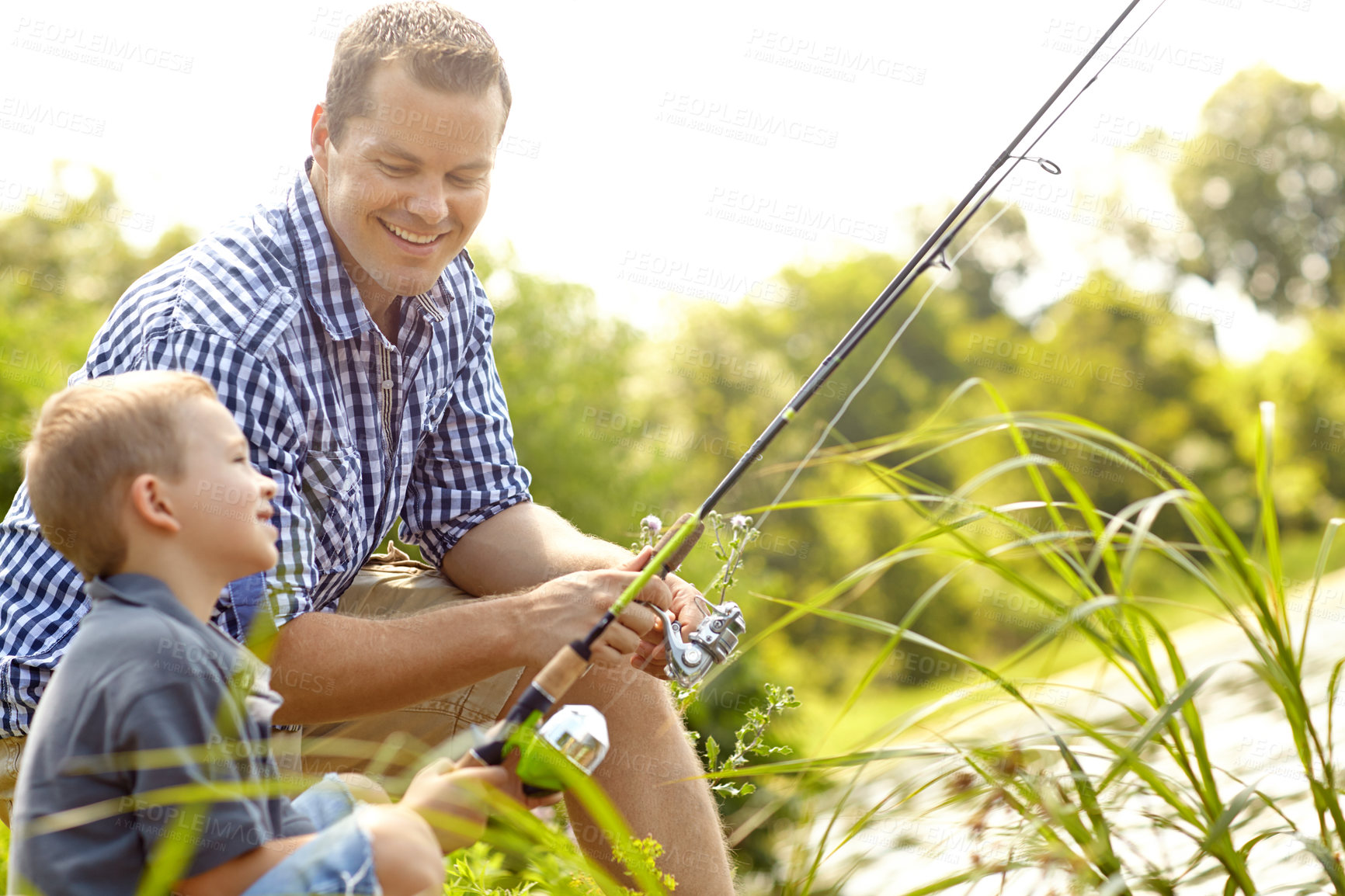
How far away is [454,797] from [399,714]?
3.34 ft

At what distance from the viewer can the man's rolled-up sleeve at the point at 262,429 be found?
5.57 ft

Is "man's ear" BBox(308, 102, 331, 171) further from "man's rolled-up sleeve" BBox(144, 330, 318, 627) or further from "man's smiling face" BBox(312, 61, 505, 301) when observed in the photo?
"man's rolled-up sleeve" BBox(144, 330, 318, 627)

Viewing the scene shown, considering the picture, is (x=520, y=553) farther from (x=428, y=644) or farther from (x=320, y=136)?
(x=320, y=136)

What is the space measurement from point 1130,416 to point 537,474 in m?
15.5

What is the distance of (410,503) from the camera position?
241 cm

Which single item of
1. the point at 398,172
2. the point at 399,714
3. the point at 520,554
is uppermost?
the point at 398,172

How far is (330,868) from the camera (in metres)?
1.09

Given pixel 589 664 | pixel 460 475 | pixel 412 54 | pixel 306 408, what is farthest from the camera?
pixel 460 475

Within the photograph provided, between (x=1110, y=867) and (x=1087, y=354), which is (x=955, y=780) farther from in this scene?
(x=1087, y=354)

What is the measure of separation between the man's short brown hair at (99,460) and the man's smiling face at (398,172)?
34.9 inches

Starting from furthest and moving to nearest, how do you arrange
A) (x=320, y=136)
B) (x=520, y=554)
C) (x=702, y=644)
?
(x=520, y=554) < (x=320, y=136) < (x=702, y=644)

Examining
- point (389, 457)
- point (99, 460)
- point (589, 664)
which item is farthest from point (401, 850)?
point (389, 457)

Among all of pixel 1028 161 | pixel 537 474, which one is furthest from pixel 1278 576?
pixel 537 474

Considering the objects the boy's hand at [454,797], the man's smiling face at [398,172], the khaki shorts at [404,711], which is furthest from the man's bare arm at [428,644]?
the man's smiling face at [398,172]
